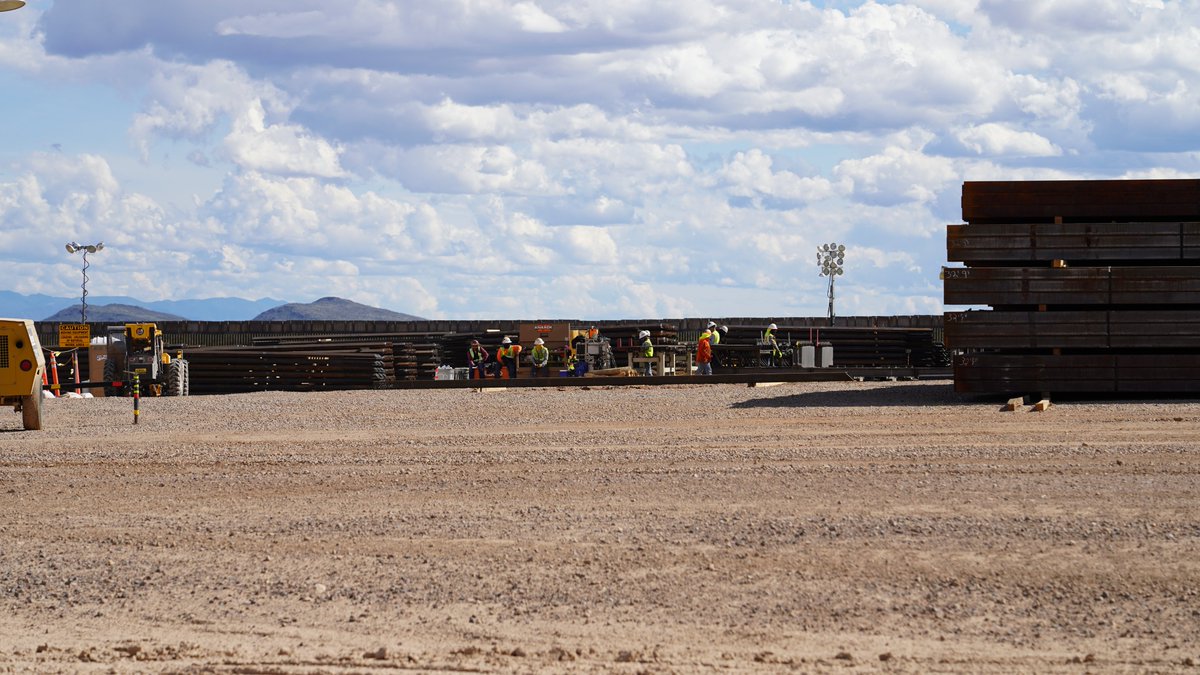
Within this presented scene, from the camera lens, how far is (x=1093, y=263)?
24.3 meters

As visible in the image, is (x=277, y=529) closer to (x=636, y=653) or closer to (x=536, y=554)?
(x=536, y=554)

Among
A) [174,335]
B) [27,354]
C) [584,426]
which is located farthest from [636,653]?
[174,335]

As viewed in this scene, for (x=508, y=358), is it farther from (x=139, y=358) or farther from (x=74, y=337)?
(x=74, y=337)

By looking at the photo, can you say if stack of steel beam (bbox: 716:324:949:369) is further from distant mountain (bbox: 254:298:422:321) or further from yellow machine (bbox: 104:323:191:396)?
distant mountain (bbox: 254:298:422:321)

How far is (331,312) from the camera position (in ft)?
585

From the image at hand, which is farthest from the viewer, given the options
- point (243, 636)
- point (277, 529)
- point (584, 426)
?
point (584, 426)

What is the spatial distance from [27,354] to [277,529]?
11.8 m

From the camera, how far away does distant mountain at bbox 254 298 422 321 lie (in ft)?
557

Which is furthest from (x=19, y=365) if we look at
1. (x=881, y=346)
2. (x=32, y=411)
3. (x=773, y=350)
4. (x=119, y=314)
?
(x=119, y=314)

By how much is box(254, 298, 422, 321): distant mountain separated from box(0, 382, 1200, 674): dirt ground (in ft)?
498

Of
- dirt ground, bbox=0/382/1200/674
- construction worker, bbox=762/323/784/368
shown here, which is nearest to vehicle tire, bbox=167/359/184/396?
dirt ground, bbox=0/382/1200/674

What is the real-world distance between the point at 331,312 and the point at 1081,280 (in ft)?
526

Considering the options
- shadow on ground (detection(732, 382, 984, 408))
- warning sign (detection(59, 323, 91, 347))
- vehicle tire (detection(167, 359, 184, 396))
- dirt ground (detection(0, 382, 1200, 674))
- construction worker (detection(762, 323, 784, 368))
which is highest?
warning sign (detection(59, 323, 91, 347))

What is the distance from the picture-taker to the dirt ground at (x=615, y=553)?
8023mm
